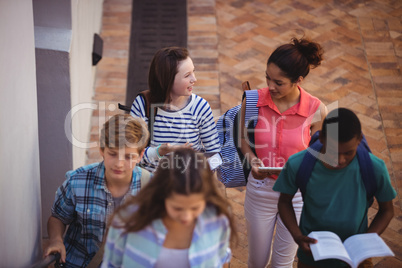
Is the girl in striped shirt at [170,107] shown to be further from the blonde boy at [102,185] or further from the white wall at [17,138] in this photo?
the white wall at [17,138]

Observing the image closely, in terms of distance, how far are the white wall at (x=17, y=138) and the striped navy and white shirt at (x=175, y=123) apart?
621mm

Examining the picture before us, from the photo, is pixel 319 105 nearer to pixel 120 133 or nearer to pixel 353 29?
pixel 120 133

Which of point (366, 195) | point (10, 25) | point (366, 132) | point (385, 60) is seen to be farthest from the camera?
point (385, 60)

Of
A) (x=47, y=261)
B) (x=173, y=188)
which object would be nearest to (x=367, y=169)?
(x=173, y=188)

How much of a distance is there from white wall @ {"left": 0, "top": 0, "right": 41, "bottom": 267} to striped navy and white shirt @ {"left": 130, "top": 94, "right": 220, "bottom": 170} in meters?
0.62

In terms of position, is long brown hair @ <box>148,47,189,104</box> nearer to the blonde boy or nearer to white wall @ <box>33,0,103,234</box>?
the blonde boy

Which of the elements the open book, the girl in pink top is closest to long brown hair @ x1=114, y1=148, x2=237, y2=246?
the open book

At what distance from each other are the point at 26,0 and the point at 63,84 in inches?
60.0

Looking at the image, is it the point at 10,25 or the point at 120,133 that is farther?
the point at 120,133

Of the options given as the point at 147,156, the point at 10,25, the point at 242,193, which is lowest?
the point at 242,193

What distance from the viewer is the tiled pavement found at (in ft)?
17.4

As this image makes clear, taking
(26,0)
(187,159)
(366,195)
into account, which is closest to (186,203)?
(187,159)

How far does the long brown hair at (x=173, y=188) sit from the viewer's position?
1.87 meters

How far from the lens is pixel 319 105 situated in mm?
→ 2967
